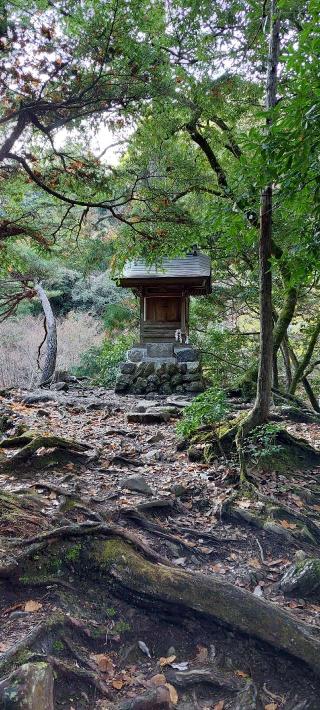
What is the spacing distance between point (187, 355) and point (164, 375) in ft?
3.03

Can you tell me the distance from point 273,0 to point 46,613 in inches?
264

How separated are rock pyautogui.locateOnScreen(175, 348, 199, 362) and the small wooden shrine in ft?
1.56

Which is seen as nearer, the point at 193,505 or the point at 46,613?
the point at 46,613

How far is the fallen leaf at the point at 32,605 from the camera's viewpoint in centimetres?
280

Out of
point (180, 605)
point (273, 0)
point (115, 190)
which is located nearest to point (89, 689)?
point (180, 605)

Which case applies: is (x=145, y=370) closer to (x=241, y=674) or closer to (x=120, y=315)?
(x=120, y=315)

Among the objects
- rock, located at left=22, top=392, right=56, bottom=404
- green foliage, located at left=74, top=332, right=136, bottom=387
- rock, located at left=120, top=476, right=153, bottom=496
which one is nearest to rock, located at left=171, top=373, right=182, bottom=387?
green foliage, located at left=74, top=332, right=136, bottom=387

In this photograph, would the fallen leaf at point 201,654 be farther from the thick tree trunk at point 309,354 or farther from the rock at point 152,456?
the thick tree trunk at point 309,354

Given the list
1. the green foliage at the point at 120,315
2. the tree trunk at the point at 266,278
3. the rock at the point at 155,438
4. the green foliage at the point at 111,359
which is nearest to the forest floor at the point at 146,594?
the rock at the point at 155,438

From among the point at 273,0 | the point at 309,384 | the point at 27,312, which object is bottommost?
the point at 309,384

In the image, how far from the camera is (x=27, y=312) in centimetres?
2270

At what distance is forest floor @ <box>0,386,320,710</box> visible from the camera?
2.59 meters

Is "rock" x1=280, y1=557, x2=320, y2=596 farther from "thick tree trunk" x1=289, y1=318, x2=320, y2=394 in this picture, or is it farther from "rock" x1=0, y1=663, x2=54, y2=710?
"thick tree trunk" x1=289, y1=318, x2=320, y2=394

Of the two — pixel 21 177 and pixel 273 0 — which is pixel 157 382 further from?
pixel 273 0
